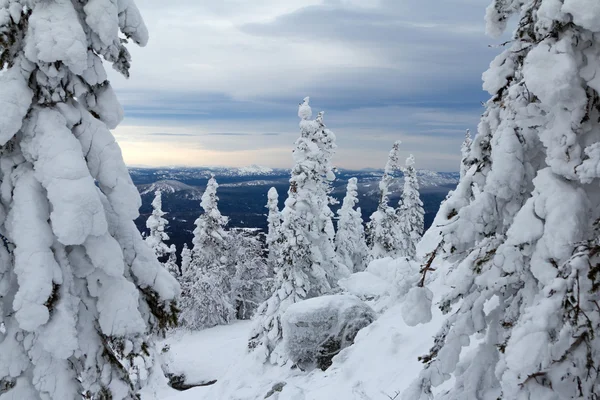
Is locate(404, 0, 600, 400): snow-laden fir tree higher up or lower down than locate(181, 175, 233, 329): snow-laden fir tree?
higher up

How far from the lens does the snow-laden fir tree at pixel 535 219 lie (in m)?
3.59

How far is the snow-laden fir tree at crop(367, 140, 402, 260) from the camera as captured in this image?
3581cm

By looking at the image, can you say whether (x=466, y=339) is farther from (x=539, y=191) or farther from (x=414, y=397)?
(x=539, y=191)

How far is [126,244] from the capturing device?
7023mm

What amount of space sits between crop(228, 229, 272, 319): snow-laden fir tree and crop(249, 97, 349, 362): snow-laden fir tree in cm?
1875

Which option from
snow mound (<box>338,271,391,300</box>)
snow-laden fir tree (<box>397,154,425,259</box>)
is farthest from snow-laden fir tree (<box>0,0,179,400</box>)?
snow-laden fir tree (<box>397,154,425,259</box>)

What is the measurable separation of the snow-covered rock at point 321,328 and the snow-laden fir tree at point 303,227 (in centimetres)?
526

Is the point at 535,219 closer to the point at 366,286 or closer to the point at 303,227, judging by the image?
the point at 366,286

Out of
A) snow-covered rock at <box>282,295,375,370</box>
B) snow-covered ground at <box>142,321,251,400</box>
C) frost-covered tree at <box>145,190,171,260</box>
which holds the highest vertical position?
snow-covered rock at <box>282,295,375,370</box>

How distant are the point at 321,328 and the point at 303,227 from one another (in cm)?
728

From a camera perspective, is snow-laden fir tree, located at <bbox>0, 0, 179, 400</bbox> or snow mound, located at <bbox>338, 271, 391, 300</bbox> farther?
snow mound, located at <bbox>338, 271, 391, 300</bbox>

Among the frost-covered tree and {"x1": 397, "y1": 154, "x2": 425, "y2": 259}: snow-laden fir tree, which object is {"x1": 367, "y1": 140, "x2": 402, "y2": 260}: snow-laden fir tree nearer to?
{"x1": 397, "y1": 154, "x2": 425, "y2": 259}: snow-laden fir tree

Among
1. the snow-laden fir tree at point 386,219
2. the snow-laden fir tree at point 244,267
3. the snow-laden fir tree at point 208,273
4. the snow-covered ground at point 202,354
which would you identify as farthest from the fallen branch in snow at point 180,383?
the snow-laden fir tree at point 386,219

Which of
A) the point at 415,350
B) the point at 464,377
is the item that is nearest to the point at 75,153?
the point at 464,377
